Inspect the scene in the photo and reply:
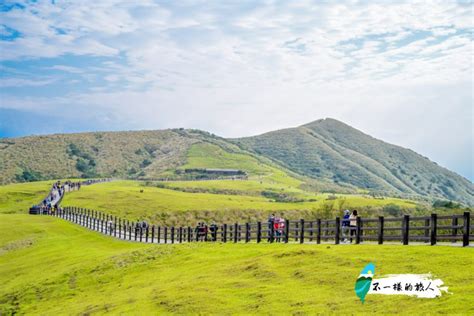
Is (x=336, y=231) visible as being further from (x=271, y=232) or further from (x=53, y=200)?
(x=53, y=200)

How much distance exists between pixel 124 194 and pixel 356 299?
96.1 meters

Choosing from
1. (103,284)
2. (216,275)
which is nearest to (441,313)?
(216,275)

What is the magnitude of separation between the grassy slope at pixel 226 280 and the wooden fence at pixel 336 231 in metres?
1.13

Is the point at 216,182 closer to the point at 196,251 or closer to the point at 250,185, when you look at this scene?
the point at 250,185

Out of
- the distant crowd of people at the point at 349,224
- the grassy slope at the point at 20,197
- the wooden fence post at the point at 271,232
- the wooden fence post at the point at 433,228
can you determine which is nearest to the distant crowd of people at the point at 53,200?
the grassy slope at the point at 20,197

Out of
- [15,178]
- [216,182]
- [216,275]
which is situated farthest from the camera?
[15,178]

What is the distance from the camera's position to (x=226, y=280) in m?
27.0

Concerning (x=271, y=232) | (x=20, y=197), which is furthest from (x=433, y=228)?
(x=20, y=197)

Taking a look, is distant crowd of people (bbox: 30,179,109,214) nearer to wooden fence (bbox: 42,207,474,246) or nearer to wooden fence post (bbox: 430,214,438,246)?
wooden fence (bbox: 42,207,474,246)

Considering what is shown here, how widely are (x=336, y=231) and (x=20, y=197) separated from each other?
299 ft

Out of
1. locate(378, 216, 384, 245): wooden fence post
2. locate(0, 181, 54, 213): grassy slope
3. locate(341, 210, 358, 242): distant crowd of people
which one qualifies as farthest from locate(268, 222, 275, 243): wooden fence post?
locate(0, 181, 54, 213): grassy slope

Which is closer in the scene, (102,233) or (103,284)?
(103,284)

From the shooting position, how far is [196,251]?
3875cm

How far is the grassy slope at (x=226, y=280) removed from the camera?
20172mm
